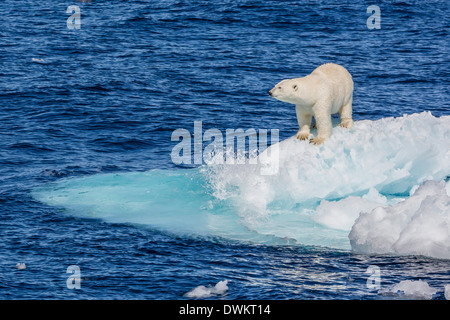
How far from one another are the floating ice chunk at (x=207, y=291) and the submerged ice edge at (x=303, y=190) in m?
3.57

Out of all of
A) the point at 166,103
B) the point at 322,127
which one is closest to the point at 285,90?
the point at 322,127

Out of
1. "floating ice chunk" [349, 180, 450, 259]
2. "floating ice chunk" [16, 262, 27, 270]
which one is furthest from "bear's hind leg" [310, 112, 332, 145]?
"floating ice chunk" [16, 262, 27, 270]

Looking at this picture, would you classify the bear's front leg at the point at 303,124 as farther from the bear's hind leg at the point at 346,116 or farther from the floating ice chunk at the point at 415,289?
the floating ice chunk at the point at 415,289

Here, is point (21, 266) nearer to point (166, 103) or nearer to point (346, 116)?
point (346, 116)

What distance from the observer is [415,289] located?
14961mm

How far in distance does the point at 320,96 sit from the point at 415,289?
644 cm

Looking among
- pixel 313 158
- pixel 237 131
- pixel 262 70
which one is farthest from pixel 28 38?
pixel 313 158

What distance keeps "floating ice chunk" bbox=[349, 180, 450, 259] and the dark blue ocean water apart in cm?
40

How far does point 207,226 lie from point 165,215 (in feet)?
4.74

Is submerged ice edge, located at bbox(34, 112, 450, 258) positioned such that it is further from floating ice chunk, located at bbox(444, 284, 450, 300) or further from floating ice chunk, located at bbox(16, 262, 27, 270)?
floating ice chunk, located at bbox(444, 284, 450, 300)

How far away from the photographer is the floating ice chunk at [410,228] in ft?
55.8

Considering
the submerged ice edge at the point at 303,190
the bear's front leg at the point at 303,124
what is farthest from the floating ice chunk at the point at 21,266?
the bear's front leg at the point at 303,124

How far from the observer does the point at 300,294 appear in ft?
49.5

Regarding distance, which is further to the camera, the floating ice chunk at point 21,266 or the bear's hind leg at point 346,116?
the bear's hind leg at point 346,116
